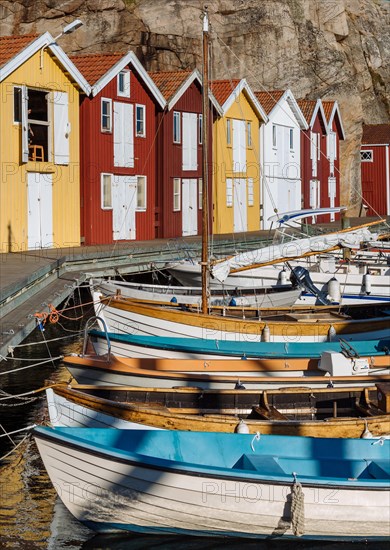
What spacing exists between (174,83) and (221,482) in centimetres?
3604

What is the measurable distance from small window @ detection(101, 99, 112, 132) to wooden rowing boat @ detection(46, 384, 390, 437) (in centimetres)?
2723

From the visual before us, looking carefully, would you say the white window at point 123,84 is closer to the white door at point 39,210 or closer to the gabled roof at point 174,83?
the gabled roof at point 174,83

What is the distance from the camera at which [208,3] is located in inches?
2489

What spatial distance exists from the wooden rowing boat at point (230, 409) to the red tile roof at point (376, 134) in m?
61.8

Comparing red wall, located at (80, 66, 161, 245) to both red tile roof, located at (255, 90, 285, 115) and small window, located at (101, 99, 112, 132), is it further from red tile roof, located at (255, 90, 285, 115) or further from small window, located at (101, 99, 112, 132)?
red tile roof, located at (255, 90, 285, 115)

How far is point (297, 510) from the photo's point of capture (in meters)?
11.9

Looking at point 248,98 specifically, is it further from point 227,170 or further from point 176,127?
point 176,127

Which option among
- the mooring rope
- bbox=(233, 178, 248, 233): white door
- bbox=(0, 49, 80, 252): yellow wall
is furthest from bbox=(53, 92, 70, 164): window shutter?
the mooring rope

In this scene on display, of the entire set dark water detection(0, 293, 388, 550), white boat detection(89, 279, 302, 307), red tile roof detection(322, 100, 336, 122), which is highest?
red tile roof detection(322, 100, 336, 122)

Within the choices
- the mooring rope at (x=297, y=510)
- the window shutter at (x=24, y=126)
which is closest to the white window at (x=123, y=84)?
the window shutter at (x=24, y=126)

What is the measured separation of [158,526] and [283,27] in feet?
190

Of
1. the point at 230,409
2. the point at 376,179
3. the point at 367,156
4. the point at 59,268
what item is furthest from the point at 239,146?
the point at 230,409

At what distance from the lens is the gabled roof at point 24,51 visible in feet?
114

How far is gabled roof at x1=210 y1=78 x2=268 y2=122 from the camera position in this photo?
50062mm
